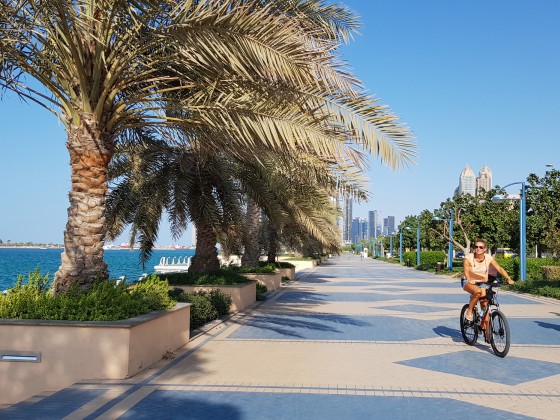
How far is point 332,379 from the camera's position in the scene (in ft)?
22.5

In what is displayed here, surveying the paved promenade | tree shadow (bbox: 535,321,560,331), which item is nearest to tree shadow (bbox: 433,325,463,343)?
the paved promenade

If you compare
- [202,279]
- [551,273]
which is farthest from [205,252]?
[551,273]

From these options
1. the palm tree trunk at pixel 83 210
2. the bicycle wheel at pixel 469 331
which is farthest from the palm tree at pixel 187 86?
the bicycle wheel at pixel 469 331

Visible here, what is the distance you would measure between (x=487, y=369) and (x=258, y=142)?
13.9ft

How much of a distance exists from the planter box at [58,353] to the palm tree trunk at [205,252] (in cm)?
787

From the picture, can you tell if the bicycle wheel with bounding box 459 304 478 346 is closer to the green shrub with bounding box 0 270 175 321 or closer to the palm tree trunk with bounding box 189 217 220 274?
the green shrub with bounding box 0 270 175 321

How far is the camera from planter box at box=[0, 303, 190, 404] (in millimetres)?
6559

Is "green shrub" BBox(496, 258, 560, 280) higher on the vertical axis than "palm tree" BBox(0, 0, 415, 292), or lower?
lower

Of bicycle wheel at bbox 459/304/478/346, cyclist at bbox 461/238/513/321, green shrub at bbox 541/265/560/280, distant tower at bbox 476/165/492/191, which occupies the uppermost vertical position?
distant tower at bbox 476/165/492/191

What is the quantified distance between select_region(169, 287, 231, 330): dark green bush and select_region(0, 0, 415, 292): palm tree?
9.42ft

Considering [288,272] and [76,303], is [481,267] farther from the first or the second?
[288,272]

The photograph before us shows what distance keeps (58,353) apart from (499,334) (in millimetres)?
5862

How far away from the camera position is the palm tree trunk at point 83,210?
7871 millimetres

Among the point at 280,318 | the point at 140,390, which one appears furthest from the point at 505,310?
the point at 140,390
